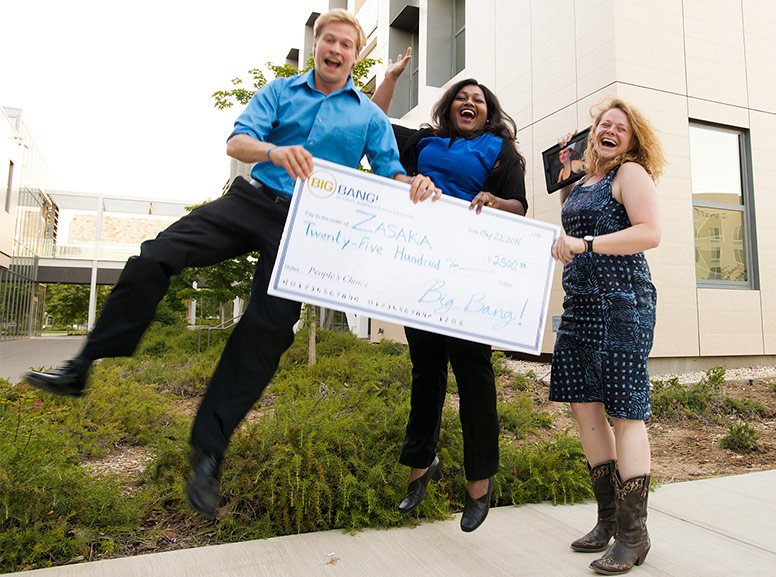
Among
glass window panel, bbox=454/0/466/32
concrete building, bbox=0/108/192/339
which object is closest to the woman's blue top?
glass window panel, bbox=454/0/466/32

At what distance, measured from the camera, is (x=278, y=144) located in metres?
2.25

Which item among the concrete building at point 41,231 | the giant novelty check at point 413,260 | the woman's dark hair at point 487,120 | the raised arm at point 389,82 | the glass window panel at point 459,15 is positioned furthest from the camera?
the concrete building at point 41,231

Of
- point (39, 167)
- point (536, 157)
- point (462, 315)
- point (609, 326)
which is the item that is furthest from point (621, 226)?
point (39, 167)

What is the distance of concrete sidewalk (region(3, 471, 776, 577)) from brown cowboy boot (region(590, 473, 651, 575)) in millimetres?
74

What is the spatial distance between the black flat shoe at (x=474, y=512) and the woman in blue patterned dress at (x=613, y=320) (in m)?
0.48

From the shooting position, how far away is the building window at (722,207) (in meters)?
8.34

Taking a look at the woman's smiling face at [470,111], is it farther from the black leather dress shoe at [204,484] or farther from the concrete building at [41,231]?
the concrete building at [41,231]

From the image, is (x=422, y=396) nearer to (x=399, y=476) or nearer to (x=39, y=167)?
(x=399, y=476)

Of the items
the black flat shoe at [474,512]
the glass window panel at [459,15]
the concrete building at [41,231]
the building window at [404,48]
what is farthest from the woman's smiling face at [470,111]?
the concrete building at [41,231]

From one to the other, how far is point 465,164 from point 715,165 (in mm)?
7872

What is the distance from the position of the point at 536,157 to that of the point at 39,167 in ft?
88.8

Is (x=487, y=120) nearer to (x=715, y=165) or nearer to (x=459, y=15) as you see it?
(x=715, y=165)

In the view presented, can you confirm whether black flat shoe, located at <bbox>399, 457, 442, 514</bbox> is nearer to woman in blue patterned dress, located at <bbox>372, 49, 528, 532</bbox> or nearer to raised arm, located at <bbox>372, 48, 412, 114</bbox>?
woman in blue patterned dress, located at <bbox>372, 49, 528, 532</bbox>

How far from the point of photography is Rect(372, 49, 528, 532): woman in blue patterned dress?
2.42 meters
